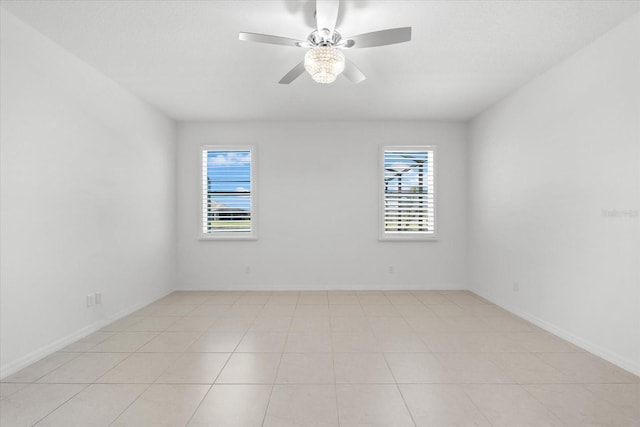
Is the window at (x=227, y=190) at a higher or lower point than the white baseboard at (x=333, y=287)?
higher

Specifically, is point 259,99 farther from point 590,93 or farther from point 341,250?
point 590,93

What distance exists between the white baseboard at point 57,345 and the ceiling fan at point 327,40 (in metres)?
2.95

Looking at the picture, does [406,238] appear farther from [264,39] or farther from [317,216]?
[264,39]

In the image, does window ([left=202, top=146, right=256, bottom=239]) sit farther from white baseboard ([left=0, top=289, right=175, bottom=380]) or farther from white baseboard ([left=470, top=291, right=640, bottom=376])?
white baseboard ([left=470, top=291, right=640, bottom=376])

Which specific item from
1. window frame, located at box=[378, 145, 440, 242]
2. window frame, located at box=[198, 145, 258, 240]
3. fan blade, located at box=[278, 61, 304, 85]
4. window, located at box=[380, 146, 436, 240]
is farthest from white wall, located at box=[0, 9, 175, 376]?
window, located at box=[380, 146, 436, 240]

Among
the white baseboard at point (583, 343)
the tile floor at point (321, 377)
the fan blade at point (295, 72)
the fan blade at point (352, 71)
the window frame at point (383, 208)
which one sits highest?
the fan blade at point (352, 71)

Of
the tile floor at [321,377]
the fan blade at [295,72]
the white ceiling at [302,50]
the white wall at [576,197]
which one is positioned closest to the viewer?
the tile floor at [321,377]

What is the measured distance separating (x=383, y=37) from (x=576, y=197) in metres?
A: 2.37

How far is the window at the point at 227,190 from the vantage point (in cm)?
551

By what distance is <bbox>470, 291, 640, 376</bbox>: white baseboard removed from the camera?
259 cm

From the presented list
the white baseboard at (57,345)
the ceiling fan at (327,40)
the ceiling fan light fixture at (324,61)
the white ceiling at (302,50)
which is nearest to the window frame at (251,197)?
the white ceiling at (302,50)

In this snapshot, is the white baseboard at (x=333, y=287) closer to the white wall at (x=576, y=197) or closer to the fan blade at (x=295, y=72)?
the white wall at (x=576, y=197)

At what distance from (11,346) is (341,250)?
399 cm

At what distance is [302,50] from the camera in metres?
3.16
